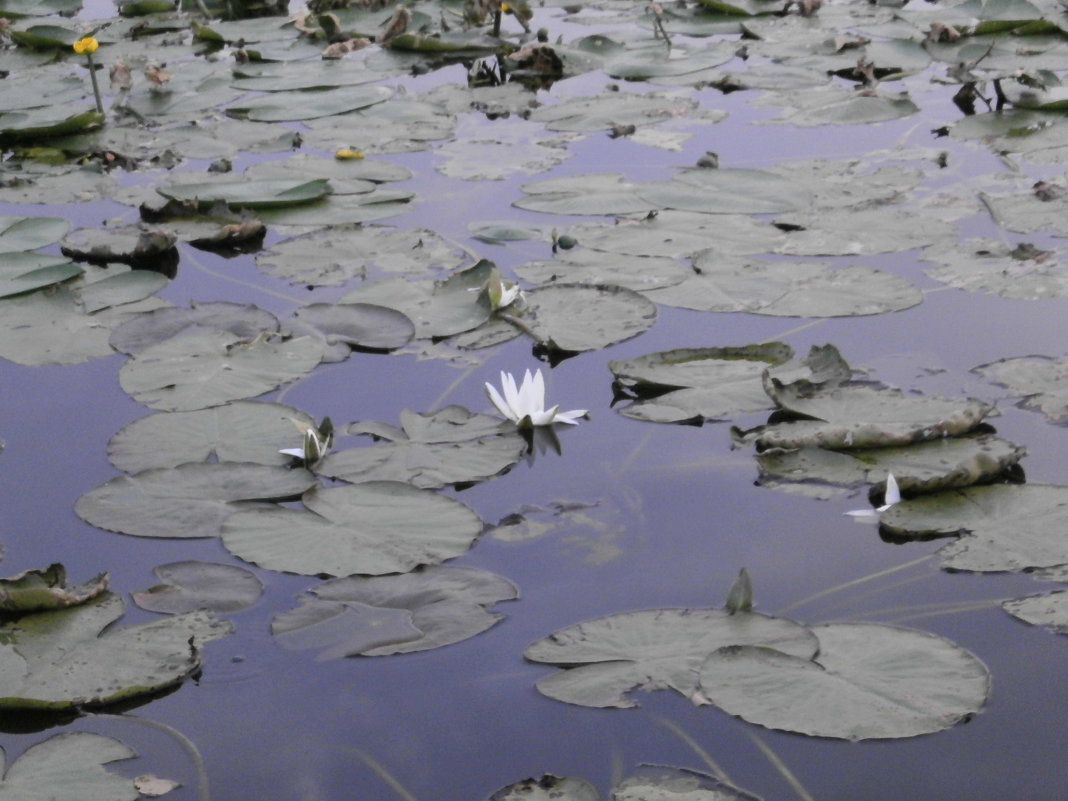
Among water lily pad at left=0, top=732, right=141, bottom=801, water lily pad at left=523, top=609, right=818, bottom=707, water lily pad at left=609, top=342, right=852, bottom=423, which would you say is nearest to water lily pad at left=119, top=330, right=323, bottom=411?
water lily pad at left=609, top=342, right=852, bottom=423

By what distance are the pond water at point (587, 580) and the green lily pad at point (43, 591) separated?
4.0 inches

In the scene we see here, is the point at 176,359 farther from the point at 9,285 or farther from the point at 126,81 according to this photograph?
the point at 126,81

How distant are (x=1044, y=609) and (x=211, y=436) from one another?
1.76 meters

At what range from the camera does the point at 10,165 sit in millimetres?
4875

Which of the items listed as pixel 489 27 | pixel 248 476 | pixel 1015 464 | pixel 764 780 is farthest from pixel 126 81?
pixel 764 780

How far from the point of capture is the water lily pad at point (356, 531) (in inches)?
91.7

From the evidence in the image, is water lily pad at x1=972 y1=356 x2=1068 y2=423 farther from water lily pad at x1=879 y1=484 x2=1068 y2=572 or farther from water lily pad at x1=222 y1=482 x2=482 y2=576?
water lily pad at x1=222 y1=482 x2=482 y2=576

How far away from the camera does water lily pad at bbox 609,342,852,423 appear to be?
112 inches

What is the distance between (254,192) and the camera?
4273 millimetres

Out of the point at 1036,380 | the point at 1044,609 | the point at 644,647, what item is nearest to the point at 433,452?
the point at 644,647

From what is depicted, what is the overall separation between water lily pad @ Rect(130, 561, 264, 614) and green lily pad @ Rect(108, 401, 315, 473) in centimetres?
39

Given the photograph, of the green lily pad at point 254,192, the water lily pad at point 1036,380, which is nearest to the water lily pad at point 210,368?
the green lily pad at point 254,192

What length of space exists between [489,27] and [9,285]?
3.77 m

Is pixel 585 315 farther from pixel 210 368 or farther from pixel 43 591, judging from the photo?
pixel 43 591
